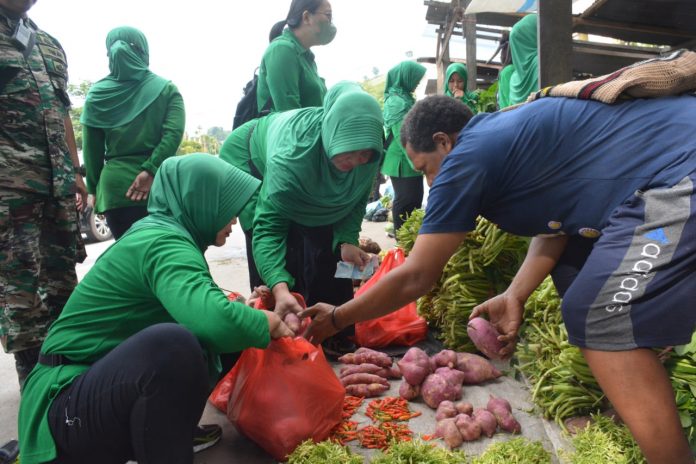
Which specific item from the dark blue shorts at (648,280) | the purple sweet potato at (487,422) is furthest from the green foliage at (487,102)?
the dark blue shorts at (648,280)

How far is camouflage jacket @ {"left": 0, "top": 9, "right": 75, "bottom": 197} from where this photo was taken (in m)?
2.52

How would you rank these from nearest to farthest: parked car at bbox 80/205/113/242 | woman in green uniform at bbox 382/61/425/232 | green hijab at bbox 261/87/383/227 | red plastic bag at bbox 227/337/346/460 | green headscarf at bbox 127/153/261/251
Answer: green headscarf at bbox 127/153/261/251
red plastic bag at bbox 227/337/346/460
green hijab at bbox 261/87/383/227
woman in green uniform at bbox 382/61/425/232
parked car at bbox 80/205/113/242

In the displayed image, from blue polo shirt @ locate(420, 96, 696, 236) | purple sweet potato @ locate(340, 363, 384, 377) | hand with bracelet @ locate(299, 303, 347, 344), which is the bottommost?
purple sweet potato @ locate(340, 363, 384, 377)

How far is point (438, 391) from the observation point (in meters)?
2.46

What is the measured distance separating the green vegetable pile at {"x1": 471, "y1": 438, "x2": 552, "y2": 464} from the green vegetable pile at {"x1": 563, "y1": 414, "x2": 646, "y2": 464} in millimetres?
89

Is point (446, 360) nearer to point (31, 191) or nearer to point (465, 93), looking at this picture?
point (31, 191)

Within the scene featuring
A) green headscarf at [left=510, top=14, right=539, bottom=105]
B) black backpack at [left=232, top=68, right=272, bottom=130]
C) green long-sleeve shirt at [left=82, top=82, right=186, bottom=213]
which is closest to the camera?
green long-sleeve shirt at [left=82, top=82, right=186, bottom=213]

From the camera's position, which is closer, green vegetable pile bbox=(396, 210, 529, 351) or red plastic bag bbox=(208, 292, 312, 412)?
red plastic bag bbox=(208, 292, 312, 412)

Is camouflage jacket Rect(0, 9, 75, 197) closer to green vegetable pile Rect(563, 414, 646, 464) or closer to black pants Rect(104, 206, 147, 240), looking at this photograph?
black pants Rect(104, 206, 147, 240)

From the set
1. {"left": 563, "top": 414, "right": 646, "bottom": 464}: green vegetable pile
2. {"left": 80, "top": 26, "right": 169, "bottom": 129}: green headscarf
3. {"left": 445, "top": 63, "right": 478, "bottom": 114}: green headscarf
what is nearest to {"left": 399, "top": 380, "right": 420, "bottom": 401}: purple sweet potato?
{"left": 563, "top": 414, "right": 646, "bottom": 464}: green vegetable pile

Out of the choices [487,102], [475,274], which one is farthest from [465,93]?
[475,274]

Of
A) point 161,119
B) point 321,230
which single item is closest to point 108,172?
point 161,119

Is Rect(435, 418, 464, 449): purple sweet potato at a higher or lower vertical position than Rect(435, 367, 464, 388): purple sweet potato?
higher

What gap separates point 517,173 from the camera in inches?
64.8
